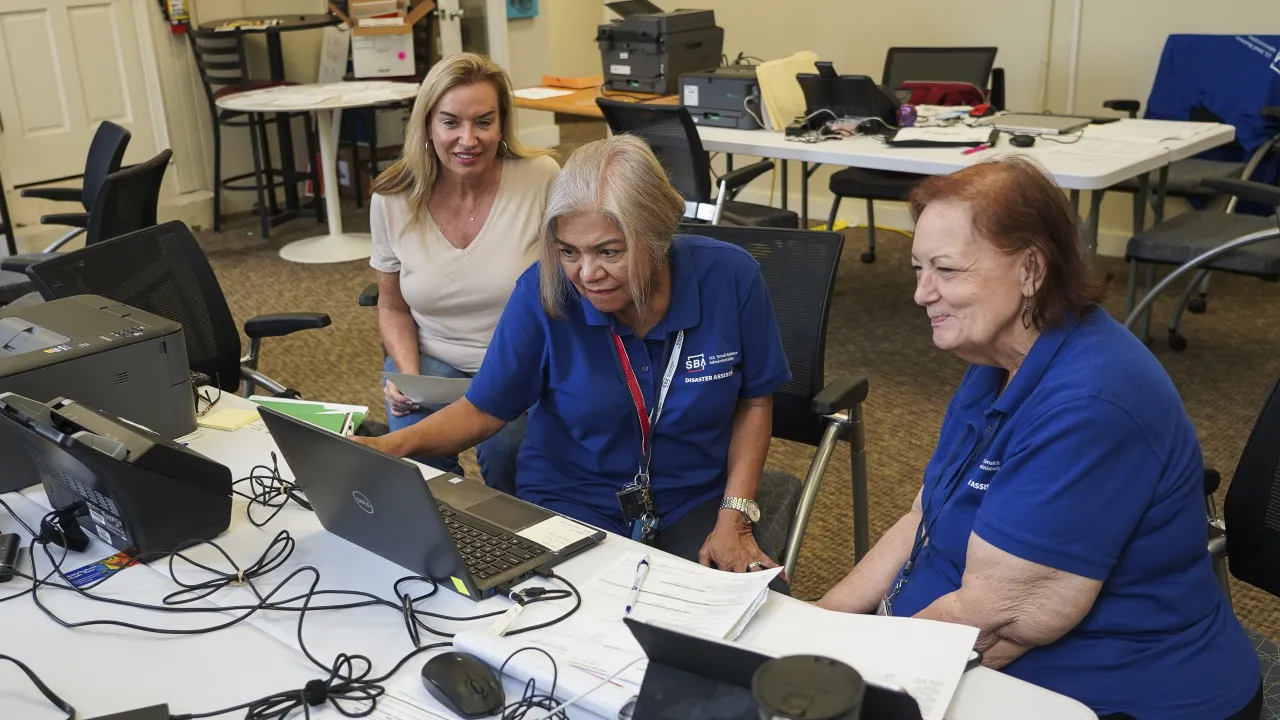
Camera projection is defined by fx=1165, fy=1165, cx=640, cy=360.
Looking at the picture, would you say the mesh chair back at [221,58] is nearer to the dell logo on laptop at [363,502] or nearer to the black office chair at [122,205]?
the black office chair at [122,205]

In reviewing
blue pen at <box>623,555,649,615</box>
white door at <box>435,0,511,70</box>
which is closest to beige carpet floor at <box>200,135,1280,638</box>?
blue pen at <box>623,555,649,615</box>

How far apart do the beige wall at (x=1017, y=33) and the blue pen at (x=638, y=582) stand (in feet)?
14.4

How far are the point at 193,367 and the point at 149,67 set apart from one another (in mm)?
4165

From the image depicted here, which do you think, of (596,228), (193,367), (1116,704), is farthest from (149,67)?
(1116,704)

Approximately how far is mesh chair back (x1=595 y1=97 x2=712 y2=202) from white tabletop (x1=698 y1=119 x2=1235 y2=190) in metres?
0.23

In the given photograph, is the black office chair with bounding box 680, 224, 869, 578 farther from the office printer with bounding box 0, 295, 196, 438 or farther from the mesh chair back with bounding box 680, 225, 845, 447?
the office printer with bounding box 0, 295, 196, 438

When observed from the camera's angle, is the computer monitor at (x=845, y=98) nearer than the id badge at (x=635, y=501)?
No

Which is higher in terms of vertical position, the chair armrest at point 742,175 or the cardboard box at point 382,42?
the cardboard box at point 382,42

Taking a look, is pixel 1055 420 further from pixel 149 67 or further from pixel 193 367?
pixel 149 67

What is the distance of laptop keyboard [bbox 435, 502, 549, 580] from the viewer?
160cm

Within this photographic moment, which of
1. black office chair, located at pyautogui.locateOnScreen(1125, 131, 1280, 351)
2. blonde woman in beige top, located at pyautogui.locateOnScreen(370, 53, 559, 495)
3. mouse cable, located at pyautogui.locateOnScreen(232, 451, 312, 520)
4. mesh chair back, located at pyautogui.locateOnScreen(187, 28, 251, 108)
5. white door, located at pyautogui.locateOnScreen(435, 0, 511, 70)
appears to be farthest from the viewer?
white door, located at pyautogui.locateOnScreen(435, 0, 511, 70)

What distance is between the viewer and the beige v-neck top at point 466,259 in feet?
8.71

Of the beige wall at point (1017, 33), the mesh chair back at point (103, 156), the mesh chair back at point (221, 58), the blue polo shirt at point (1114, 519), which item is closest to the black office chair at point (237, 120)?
the mesh chair back at point (221, 58)

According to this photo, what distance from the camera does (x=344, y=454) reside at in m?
1.53
